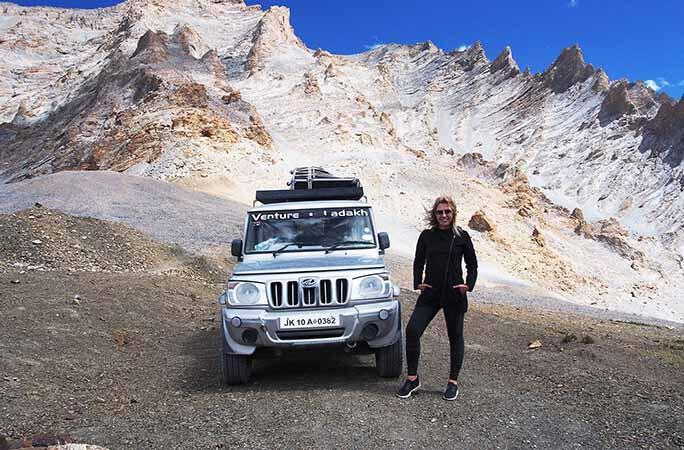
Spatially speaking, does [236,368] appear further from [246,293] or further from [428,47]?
[428,47]

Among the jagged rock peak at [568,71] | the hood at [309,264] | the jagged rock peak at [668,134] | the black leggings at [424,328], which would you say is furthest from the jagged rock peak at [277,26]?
the black leggings at [424,328]

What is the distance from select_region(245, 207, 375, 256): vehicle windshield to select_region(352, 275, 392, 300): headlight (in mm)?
1099

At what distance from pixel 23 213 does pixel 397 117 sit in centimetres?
9749

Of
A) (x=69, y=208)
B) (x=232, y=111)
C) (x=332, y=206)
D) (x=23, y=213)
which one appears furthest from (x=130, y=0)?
(x=332, y=206)

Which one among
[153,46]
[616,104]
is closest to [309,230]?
[153,46]

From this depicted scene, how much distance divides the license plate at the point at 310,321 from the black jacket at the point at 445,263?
40.4 inches

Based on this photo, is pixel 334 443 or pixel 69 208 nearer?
pixel 334 443

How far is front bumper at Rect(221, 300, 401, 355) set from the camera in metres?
6.93

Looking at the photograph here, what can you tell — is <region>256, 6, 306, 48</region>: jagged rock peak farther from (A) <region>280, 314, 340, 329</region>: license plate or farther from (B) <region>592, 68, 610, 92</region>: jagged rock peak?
(A) <region>280, 314, 340, 329</region>: license plate

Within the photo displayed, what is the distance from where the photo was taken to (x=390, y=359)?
741 cm

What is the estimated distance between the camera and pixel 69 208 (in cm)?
2792

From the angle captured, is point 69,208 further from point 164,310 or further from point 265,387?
point 265,387

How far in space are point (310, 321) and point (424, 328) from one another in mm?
1246

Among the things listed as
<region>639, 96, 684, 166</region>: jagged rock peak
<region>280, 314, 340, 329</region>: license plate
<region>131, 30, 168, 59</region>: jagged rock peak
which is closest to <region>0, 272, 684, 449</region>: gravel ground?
<region>280, 314, 340, 329</region>: license plate
